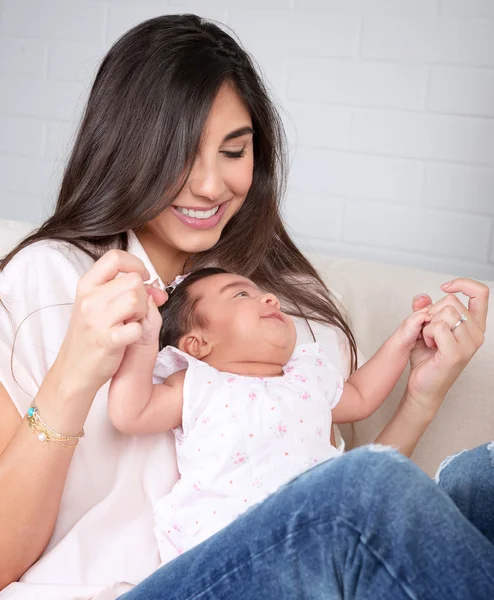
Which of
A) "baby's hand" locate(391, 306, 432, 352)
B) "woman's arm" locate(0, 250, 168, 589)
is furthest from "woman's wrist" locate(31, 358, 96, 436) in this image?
"baby's hand" locate(391, 306, 432, 352)

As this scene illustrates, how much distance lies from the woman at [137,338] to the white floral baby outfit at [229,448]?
7 cm

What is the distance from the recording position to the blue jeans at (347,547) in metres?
0.88

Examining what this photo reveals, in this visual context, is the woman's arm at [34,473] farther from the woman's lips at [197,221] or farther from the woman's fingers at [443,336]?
the woman's fingers at [443,336]

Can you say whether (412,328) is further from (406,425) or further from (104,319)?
(104,319)

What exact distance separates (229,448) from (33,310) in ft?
1.22

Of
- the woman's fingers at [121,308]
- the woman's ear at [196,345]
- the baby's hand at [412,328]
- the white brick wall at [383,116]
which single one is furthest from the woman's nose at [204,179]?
the white brick wall at [383,116]

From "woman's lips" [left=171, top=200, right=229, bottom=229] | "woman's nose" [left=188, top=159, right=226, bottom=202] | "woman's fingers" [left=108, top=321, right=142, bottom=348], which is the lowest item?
"woman's fingers" [left=108, top=321, right=142, bottom=348]

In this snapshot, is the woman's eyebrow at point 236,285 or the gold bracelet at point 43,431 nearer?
the gold bracelet at point 43,431

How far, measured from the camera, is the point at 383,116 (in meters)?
2.55

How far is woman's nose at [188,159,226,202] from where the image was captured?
58.4 inches

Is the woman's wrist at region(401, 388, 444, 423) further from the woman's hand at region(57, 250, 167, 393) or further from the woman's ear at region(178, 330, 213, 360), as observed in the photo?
the woman's hand at region(57, 250, 167, 393)

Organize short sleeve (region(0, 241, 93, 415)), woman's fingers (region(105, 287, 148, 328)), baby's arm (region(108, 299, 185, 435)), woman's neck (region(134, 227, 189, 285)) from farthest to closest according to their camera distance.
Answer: woman's neck (region(134, 227, 189, 285)) → short sleeve (region(0, 241, 93, 415)) → baby's arm (region(108, 299, 185, 435)) → woman's fingers (region(105, 287, 148, 328))

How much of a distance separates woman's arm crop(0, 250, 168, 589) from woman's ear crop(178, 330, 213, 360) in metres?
0.22

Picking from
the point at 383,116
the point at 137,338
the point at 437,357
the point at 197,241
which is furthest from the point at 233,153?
the point at 383,116
